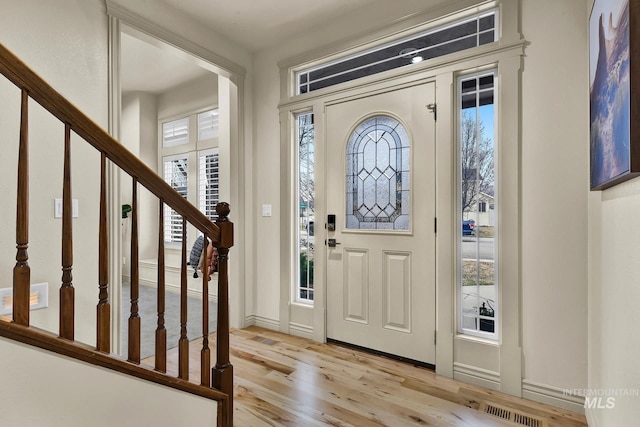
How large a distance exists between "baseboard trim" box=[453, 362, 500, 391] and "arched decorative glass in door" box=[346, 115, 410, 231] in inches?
39.5

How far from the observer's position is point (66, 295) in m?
1.07

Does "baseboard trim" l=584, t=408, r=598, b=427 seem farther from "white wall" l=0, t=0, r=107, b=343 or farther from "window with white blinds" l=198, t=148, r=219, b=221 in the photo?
"window with white blinds" l=198, t=148, r=219, b=221

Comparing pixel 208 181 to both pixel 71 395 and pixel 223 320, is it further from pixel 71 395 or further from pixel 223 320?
pixel 71 395

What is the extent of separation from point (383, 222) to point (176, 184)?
3439 mm

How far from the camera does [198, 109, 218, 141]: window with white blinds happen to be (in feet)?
14.3

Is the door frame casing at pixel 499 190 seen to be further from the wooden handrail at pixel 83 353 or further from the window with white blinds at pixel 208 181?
the window with white blinds at pixel 208 181

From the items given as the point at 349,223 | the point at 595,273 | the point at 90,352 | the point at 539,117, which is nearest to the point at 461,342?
the point at 595,273

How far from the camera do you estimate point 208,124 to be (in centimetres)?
442

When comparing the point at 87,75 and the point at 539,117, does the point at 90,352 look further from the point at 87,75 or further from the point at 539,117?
the point at 539,117

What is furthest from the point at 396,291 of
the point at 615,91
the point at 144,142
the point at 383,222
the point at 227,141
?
the point at 144,142

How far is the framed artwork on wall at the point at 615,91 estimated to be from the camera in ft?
3.01

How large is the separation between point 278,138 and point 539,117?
6.66ft

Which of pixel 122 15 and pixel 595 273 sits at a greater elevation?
pixel 122 15

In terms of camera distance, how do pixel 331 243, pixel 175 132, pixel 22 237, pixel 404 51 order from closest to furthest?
pixel 22 237, pixel 404 51, pixel 331 243, pixel 175 132
